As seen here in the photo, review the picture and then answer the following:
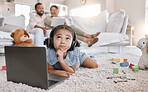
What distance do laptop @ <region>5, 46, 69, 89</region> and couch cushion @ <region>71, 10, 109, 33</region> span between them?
6.04 ft

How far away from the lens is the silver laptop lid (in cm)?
69

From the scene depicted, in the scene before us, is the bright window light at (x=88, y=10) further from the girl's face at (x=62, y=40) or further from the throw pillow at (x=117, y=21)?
the girl's face at (x=62, y=40)

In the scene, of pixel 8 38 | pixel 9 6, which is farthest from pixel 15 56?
pixel 9 6

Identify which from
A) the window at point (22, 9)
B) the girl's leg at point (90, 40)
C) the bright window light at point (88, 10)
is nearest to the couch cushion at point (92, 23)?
the girl's leg at point (90, 40)

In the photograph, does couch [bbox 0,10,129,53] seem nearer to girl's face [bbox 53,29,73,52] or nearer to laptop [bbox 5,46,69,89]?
girl's face [bbox 53,29,73,52]

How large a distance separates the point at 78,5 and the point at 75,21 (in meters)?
3.79

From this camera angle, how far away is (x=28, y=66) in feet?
2.39

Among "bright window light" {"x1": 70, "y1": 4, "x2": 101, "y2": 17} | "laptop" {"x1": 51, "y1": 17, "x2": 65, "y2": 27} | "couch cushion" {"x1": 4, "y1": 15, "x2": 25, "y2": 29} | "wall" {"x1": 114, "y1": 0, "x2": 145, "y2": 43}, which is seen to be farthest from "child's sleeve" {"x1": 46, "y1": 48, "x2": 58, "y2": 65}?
"bright window light" {"x1": 70, "y1": 4, "x2": 101, "y2": 17}

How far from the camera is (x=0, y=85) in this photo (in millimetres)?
787

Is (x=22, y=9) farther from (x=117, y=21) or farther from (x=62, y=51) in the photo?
(x=62, y=51)

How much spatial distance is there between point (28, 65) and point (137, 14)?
13.7 feet

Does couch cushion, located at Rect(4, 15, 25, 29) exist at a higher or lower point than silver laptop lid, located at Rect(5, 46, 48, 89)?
higher

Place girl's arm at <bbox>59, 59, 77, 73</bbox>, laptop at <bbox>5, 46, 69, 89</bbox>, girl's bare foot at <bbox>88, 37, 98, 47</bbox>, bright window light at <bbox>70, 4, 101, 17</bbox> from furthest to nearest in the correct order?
bright window light at <bbox>70, 4, 101, 17</bbox> < girl's bare foot at <bbox>88, 37, 98, 47</bbox> < girl's arm at <bbox>59, 59, 77, 73</bbox> < laptop at <bbox>5, 46, 69, 89</bbox>

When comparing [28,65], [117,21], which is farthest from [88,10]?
[28,65]
